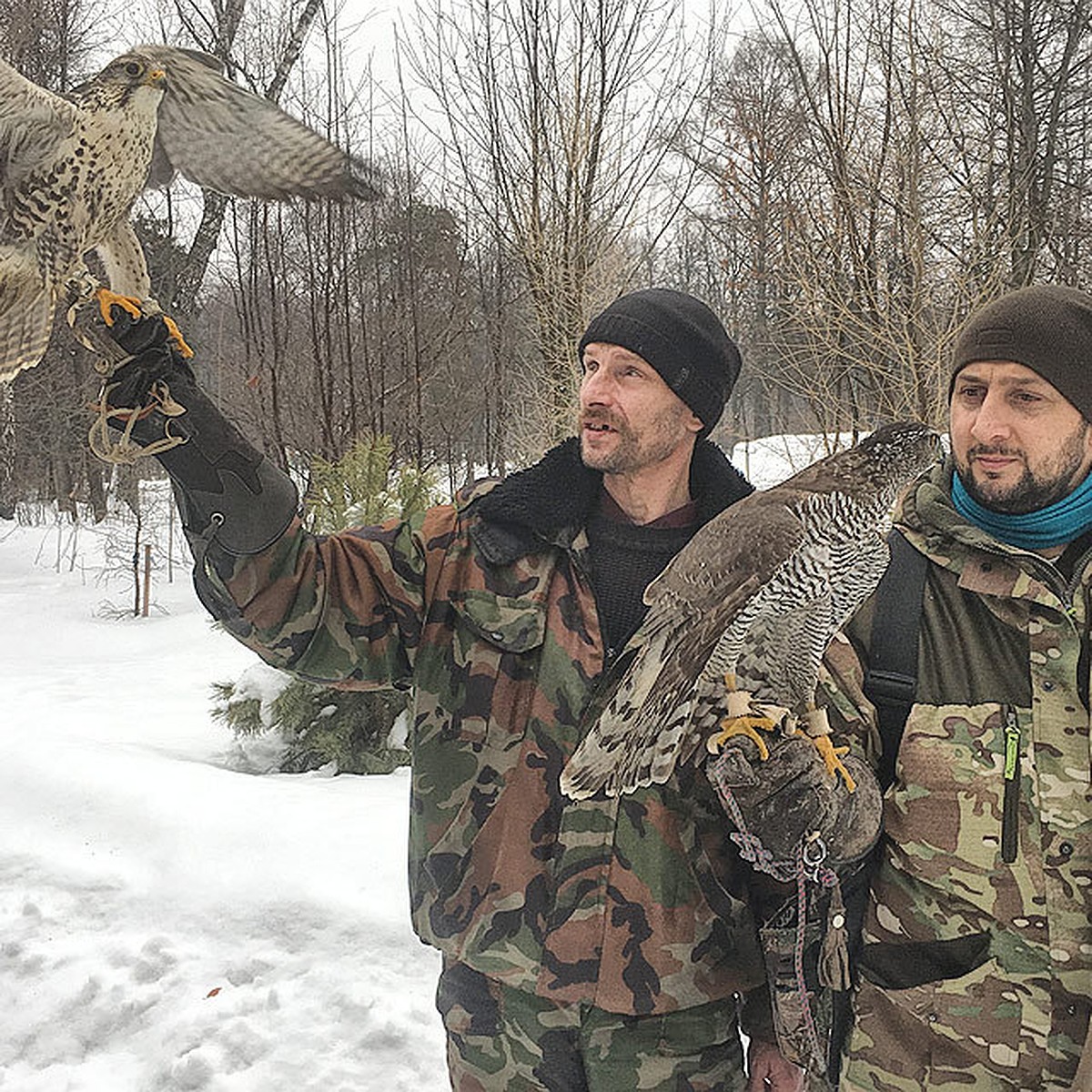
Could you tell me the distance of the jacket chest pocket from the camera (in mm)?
1773

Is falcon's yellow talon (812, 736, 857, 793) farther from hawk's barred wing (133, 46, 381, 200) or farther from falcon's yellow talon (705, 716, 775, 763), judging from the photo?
hawk's barred wing (133, 46, 381, 200)

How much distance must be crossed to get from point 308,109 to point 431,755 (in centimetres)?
601

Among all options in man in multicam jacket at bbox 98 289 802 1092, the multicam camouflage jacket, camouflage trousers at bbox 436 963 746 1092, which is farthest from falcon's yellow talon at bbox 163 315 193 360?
the multicam camouflage jacket

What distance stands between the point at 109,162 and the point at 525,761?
150cm

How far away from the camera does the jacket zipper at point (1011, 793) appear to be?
1561 millimetres

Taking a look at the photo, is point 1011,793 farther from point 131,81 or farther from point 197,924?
point 197,924

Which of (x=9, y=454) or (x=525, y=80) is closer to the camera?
(x=525, y=80)

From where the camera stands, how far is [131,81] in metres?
2.04

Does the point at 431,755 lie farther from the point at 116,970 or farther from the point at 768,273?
the point at 768,273

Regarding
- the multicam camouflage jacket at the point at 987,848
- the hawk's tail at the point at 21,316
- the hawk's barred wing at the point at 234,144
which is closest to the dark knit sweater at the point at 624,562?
the multicam camouflage jacket at the point at 987,848

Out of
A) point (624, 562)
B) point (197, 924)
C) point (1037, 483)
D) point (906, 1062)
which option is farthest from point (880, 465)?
point (197, 924)

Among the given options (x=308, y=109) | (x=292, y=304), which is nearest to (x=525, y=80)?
(x=308, y=109)

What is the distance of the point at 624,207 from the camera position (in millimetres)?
8516

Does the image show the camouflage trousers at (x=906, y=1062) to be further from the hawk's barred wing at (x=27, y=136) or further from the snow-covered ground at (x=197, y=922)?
the hawk's barred wing at (x=27, y=136)
